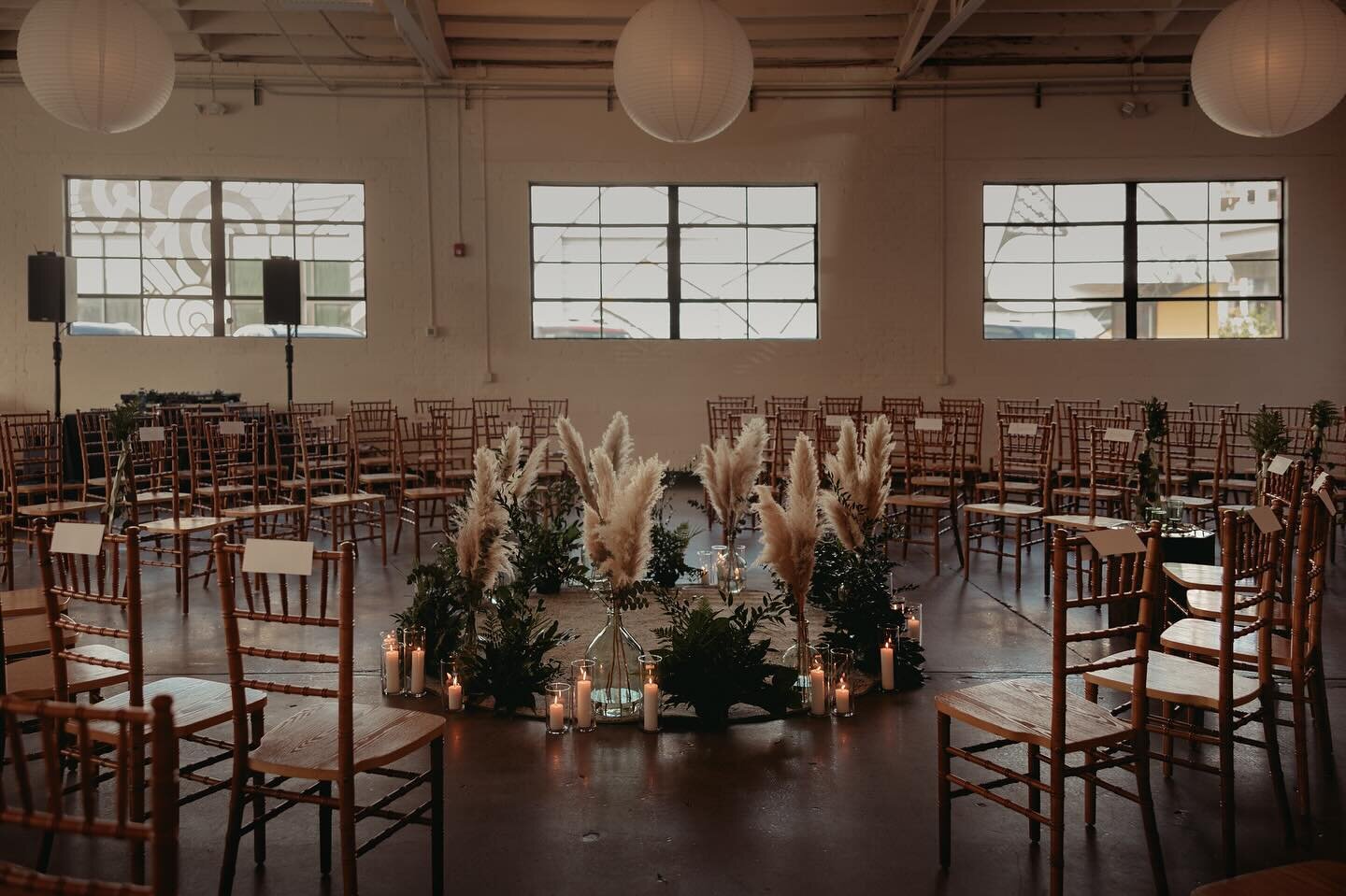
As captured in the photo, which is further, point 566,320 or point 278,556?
point 566,320

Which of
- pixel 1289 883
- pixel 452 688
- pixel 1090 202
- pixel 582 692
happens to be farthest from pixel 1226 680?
pixel 1090 202

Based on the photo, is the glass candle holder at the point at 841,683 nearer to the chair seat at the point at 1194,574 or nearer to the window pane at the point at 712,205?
the chair seat at the point at 1194,574

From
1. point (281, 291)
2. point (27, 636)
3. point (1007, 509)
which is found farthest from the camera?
point (281, 291)

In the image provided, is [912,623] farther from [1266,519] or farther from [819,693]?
[1266,519]

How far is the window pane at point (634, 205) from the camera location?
35.6 feet

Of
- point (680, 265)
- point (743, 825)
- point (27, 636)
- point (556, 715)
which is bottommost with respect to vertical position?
point (743, 825)

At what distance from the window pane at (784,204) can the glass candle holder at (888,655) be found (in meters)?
7.24

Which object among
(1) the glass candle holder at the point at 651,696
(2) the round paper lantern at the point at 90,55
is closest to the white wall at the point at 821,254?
(2) the round paper lantern at the point at 90,55

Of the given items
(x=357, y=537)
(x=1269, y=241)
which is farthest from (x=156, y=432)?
(x=1269, y=241)

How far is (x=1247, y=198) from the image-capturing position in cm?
1080

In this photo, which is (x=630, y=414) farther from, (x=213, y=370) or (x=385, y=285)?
(x=213, y=370)

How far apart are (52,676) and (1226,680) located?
3.21m

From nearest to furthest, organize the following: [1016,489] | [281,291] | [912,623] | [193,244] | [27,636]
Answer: [27,636], [912,623], [1016,489], [281,291], [193,244]

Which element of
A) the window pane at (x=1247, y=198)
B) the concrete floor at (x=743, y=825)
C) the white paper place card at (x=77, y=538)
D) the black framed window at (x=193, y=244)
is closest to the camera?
the concrete floor at (x=743, y=825)
